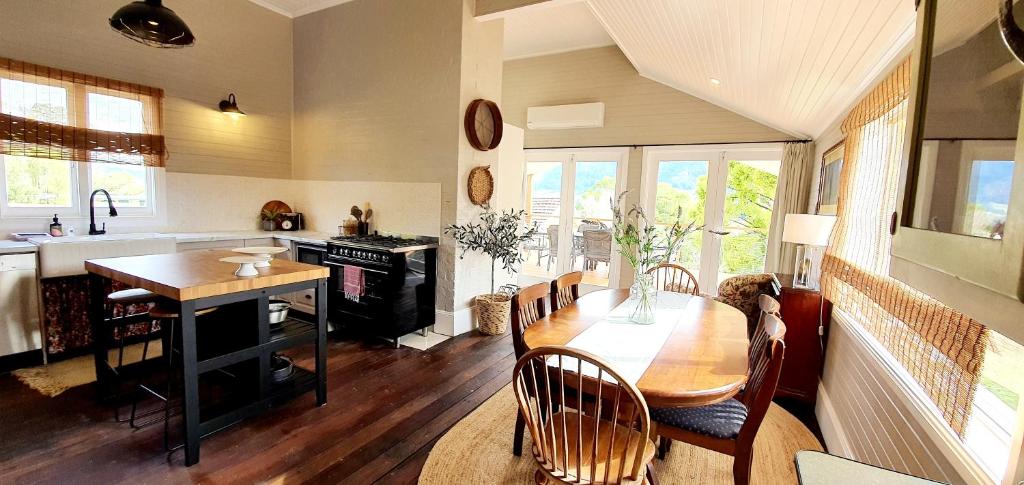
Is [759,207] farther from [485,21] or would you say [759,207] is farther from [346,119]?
[346,119]

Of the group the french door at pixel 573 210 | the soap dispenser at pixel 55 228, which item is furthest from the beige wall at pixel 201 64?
the french door at pixel 573 210

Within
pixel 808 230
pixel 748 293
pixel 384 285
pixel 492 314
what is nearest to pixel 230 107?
pixel 384 285

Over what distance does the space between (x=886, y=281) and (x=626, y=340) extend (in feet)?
4.02

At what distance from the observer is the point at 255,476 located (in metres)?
2.04

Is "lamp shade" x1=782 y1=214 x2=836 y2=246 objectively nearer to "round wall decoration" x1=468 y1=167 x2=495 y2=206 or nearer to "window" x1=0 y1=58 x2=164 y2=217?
"round wall decoration" x1=468 y1=167 x2=495 y2=206

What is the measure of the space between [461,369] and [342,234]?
85.0 inches

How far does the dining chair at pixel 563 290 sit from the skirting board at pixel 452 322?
5.18 ft

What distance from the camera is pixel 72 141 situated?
140 inches

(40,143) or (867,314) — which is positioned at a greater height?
(40,143)

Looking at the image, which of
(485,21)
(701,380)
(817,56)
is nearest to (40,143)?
(485,21)

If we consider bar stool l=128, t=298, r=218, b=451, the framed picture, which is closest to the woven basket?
bar stool l=128, t=298, r=218, b=451

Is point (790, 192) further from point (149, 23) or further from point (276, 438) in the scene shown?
point (149, 23)

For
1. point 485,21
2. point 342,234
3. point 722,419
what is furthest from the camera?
point 342,234

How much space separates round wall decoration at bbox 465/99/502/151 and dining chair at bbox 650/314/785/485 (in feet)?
9.67
